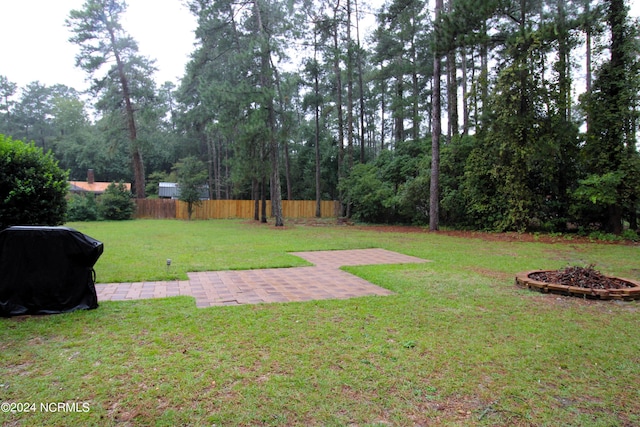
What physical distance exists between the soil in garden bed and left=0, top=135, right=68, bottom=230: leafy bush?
752cm

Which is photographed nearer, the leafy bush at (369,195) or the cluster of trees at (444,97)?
the cluster of trees at (444,97)

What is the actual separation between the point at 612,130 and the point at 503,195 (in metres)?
3.76

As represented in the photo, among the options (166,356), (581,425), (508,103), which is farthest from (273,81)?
(581,425)

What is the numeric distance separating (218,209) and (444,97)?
1946 cm

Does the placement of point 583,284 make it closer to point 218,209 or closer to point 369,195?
point 369,195

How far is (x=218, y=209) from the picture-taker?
2812cm

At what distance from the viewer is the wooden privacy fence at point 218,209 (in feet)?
87.5

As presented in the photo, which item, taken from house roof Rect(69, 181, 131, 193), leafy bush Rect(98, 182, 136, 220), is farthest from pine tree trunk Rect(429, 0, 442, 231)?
house roof Rect(69, 181, 131, 193)

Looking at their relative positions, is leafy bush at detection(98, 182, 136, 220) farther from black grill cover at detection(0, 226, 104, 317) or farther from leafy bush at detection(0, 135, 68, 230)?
black grill cover at detection(0, 226, 104, 317)

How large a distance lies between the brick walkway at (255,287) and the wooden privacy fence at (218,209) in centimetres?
2185

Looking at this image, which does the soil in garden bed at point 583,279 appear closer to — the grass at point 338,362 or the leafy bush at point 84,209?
the grass at point 338,362

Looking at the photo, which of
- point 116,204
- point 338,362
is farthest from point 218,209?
point 338,362

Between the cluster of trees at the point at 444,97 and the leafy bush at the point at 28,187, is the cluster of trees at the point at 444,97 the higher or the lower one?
the higher one

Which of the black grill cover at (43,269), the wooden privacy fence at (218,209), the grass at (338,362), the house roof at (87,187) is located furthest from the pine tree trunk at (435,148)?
the house roof at (87,187)
